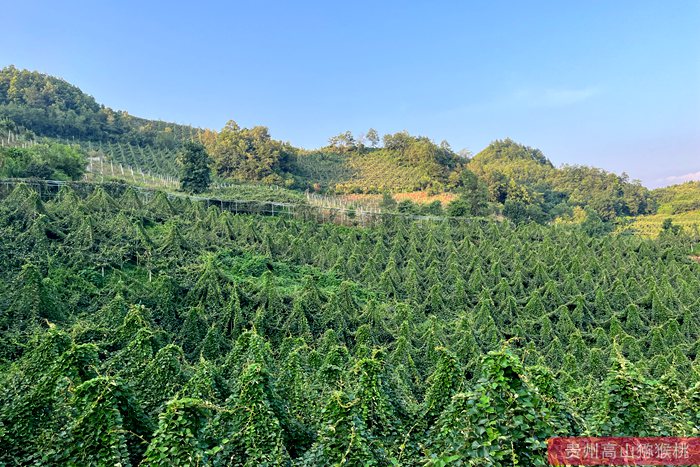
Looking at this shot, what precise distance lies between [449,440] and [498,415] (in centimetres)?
65

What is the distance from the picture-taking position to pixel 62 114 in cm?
4266

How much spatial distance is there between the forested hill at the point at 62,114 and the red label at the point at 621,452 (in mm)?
46396

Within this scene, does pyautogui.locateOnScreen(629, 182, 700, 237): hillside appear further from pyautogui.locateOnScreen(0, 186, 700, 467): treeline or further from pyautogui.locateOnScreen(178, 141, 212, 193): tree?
pyautogui.locateOnScreen(178, 141, 212, 193): tree

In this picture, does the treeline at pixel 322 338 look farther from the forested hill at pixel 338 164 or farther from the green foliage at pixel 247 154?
the green foliage at pixel 247 154

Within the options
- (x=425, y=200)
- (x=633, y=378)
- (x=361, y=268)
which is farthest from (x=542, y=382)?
(x=425, y=200)

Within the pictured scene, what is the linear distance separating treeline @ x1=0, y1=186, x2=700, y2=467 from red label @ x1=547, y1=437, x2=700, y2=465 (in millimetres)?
172

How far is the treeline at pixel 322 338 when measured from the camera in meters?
4.56

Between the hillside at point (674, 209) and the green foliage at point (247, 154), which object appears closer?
the green foliage at point (247, 154)

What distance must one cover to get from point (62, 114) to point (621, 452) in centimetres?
5160

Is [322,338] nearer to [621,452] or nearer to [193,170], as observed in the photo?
[621,452]

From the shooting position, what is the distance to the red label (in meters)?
3.59

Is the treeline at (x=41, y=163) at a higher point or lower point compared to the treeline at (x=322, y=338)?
higher

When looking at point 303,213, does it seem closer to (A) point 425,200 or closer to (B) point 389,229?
(B) point 389,229

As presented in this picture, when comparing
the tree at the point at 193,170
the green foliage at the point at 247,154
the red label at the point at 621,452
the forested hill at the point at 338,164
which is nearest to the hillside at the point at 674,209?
the forested hill at the point at 338,164
